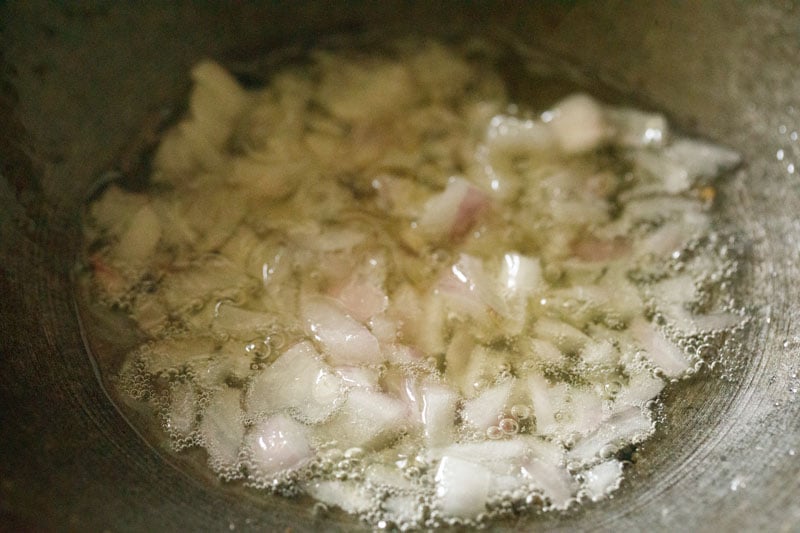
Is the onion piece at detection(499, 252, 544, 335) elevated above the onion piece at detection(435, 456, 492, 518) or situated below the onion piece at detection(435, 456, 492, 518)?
above

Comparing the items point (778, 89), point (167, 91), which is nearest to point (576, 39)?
point (778, 89)

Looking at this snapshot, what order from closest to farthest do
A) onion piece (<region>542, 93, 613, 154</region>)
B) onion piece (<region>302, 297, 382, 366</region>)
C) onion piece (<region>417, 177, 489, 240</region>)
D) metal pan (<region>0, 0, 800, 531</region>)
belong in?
1. metal pan (<region>0, 0, 800, 531</region>)
2. onion piece (<region>302, 297, 382, 366</region>)
3. onion piece (<region>417, 177, 489, 240</region>)
4. onion piece (<region>542, 93, 613, 154</region>)

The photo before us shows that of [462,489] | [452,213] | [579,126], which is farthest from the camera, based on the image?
[579,126]

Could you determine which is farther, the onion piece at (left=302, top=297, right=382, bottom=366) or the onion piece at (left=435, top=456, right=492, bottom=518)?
the onion piece at (left=302, top=297, right=382, bottom=366)

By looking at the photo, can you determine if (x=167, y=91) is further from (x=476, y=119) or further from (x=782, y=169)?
(x=782, y=169)

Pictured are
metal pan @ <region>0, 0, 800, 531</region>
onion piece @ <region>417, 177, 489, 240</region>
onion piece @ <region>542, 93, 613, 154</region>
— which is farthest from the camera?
onion piece @ <region>542, 93, 613, 154</region>

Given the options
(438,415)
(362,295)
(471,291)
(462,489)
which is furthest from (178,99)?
(462,489)

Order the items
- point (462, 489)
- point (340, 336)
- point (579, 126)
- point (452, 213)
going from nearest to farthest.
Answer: point (462, 489) → point (340, 336) → point (452, 213) → point (579, 126)

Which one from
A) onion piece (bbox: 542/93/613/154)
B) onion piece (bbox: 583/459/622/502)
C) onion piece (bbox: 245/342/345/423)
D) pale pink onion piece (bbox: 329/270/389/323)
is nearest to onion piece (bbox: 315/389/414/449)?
onion piece (bbox: 245/342/345/423)

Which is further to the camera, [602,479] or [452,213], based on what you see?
[452,213]

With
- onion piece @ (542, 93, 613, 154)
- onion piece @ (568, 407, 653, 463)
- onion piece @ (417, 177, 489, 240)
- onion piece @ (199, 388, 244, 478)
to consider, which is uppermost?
onion piece @ (542, 93, 613, 154)

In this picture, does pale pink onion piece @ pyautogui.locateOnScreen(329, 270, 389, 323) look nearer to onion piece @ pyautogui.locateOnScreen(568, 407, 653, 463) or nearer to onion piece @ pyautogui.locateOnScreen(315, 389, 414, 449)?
onion piece @ pyautogui.locateOnScreen(315, 389, 414, 449)

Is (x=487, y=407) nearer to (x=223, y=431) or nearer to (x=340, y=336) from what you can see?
(x=340, y=336)
